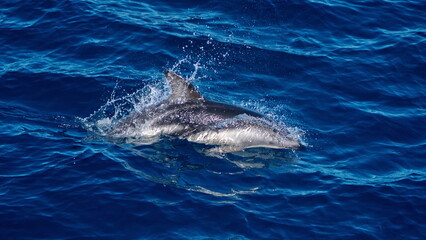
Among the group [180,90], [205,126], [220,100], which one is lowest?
[205,126]

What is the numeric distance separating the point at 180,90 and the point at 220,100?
2.58 m

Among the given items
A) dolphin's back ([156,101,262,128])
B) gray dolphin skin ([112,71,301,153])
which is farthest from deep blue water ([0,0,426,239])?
dolphin's back ([156,101,262,128])

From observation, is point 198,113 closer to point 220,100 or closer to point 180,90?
point 180,90

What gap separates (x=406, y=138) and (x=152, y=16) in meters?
12.2

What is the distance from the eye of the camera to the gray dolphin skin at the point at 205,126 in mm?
17469

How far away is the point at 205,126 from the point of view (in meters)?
17.5

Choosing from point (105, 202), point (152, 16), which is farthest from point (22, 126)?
point (152, 16)

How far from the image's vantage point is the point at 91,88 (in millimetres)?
20094

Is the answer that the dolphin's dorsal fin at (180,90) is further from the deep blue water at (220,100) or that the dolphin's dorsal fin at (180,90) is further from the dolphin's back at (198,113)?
the deep blue water at (220,100)

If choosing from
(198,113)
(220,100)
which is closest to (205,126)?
(198,113)

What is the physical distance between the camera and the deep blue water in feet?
45.8

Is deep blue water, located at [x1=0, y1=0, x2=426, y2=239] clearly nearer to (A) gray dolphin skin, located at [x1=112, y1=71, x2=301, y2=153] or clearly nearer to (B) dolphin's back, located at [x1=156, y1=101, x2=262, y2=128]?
(A) gray dolphin skin, located at [x1=112, y1=71, x2=301, y2=153]

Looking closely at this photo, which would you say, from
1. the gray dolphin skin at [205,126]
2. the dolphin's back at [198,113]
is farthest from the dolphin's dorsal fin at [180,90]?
the dolphin's back at [198,113]

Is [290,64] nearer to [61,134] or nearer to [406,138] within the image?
[406,138]
